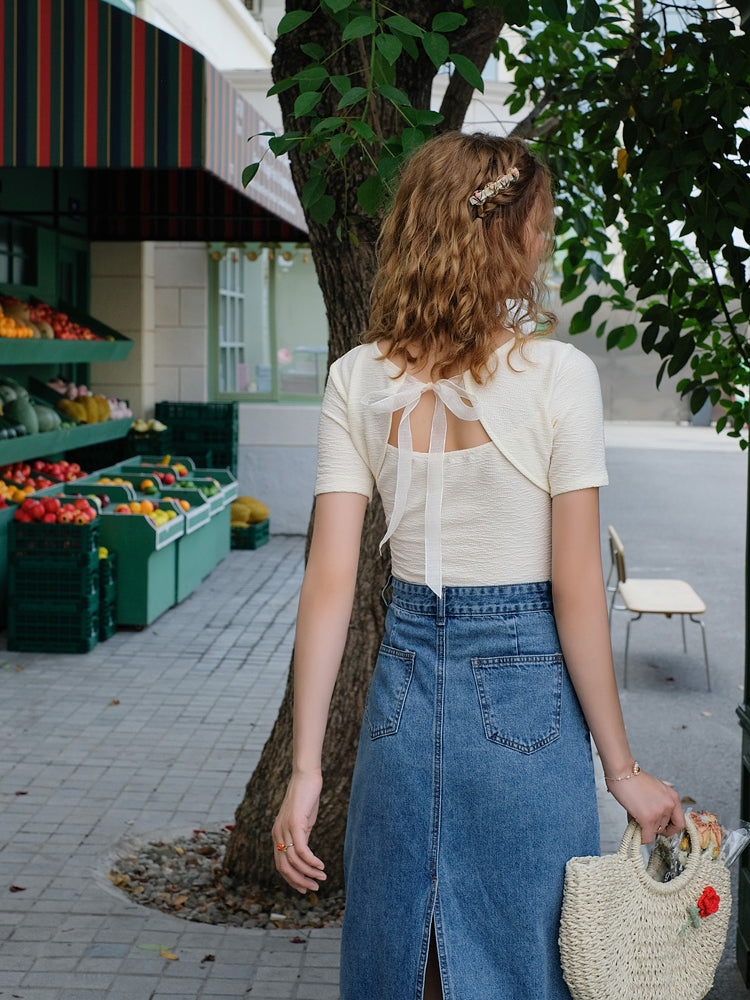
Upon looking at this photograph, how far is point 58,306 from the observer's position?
36.4ft

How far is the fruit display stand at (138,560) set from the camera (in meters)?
8.17

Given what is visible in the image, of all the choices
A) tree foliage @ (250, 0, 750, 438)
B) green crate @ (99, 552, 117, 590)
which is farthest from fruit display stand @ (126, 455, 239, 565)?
tree foliage @ (250, 0, 750, 438)

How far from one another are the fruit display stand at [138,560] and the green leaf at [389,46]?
19.1ft

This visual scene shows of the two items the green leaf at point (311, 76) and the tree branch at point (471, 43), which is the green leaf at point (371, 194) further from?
the tree branch at point (471, 43)

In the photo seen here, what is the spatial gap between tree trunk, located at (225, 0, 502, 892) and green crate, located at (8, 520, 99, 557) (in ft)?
12.3

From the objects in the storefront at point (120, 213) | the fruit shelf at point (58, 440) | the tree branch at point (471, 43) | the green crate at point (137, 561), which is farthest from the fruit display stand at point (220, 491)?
the tree branch at point (471, 43)

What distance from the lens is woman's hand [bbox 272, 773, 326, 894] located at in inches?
76.2

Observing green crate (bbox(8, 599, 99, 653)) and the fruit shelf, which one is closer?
green crate (bbox(8, 599, 99, 653))

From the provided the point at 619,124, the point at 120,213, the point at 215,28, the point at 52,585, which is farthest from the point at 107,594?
the point at 215,28

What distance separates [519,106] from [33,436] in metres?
4.87

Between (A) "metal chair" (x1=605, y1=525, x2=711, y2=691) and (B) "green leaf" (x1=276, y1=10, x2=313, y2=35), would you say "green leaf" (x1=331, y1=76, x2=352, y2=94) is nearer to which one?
(B) "green leaf" (x1=276, y1=10, x2=313, y2=35)

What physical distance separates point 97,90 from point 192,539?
4.03m

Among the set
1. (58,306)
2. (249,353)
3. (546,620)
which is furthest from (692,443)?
(546,620)

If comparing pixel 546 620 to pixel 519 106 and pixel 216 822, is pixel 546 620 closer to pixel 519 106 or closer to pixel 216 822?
pixel 216 822
